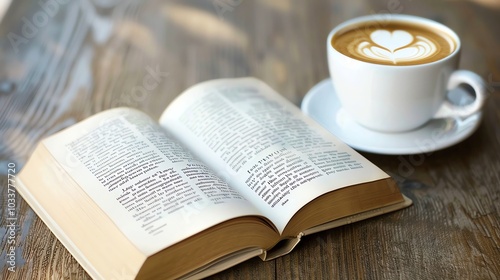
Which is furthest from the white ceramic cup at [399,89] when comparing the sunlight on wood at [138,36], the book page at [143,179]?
the sunlight on wood at [138,36]

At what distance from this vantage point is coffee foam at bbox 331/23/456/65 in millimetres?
905

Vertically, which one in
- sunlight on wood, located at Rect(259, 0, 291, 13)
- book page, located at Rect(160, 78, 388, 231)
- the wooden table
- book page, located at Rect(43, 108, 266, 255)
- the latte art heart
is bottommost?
the wooden table

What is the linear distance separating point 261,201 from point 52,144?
28 centimetres

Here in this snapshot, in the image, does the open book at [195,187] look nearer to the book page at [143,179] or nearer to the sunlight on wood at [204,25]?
the book page at [143,179]

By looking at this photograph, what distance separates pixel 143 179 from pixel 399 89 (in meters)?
0.37

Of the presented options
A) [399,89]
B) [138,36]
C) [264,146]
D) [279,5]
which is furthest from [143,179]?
[279,5]

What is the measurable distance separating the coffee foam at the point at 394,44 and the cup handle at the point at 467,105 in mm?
37

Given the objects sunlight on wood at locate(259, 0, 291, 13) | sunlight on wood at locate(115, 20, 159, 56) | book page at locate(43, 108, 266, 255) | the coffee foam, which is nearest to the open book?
book page at locate(43, 108, 266, 255)

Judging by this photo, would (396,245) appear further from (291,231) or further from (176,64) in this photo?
(176,64)

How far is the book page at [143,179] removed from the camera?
2.17 feet

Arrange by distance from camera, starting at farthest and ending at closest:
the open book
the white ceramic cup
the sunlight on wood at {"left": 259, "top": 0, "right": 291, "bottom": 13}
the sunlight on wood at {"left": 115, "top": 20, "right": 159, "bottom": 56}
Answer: the sunlight on wood at {"left": 259, "top": 0, "right": 291, "bottom": 13} < the sunlight on wood at {"left": 115, "top": 20, "right": 159, "bottom": 56} < the white ceramic cup < the open book

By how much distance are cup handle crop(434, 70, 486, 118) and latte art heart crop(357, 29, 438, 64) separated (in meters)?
0.05

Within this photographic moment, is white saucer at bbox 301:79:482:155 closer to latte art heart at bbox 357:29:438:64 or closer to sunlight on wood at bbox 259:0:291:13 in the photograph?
latte art heart at bbox 357:29:438:64

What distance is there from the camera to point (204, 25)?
130 cm
